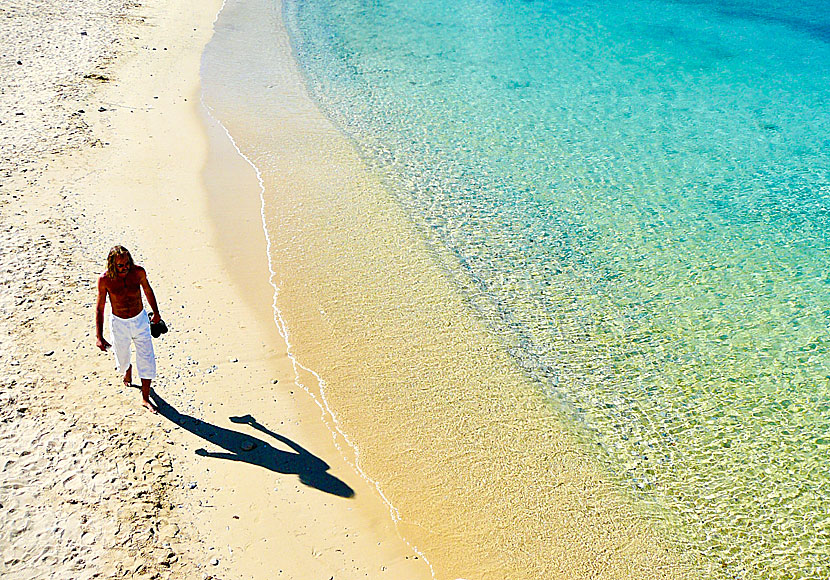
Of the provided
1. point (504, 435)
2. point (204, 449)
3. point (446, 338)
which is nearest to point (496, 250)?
point (446, 338)

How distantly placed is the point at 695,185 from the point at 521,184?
3.20 m

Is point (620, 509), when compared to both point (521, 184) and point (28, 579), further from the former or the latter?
point (521, 184)

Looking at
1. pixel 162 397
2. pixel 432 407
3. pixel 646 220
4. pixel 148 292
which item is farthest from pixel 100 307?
pixel 646 220

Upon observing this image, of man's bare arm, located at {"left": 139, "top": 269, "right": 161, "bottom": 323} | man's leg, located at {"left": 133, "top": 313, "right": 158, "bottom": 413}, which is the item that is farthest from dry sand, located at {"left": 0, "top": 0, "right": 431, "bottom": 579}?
man's bare arm, located at {"left": 139, "top": 269, "right": 161, "bottom": 323}

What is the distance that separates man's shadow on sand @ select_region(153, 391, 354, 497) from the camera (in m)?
6.27

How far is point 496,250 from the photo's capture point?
9992 mm

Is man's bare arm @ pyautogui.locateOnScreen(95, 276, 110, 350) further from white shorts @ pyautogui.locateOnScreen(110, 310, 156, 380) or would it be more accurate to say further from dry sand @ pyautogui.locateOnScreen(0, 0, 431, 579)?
dry sand @ pyautogui.locateOnScreen(0, 0, 431, 579)

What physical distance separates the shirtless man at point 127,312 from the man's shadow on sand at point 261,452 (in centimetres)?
38

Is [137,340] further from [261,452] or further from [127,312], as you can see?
[261,452]

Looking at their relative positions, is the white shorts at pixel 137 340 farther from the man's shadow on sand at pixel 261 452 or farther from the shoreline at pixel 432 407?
the shoreline at pixel 432 407

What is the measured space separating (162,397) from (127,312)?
1010 millimetres

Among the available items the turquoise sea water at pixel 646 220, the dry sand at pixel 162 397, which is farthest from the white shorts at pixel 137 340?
the turquoise sea water at pixel 646 220

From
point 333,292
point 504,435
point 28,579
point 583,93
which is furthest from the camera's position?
point 583,93

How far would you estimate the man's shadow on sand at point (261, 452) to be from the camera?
6270 mm
